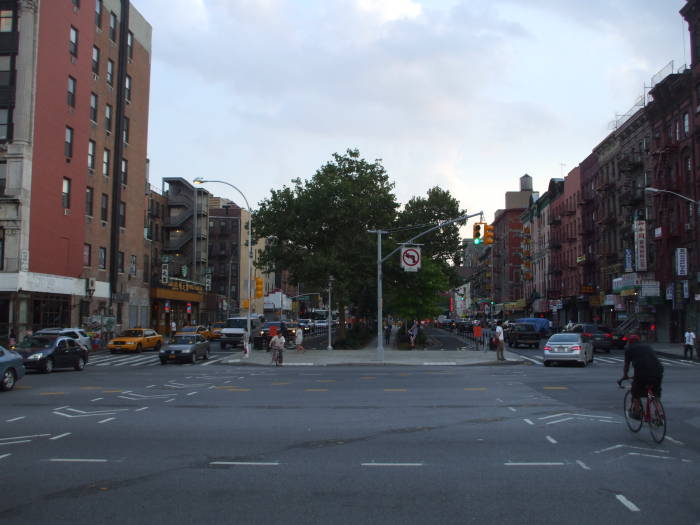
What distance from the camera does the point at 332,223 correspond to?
166 feet

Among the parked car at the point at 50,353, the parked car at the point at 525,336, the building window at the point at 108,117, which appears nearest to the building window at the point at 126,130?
the building window at the point at 108,117

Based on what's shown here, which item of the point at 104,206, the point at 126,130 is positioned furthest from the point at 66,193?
the point at 126,130

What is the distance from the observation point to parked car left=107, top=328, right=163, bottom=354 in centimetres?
4428

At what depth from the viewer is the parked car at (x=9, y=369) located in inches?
807

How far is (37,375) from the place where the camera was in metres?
27.5

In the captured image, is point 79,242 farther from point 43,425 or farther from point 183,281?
point 43,425

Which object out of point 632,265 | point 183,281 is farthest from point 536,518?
point 183,281

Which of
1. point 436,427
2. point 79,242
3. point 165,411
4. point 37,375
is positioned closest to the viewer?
point 436,427

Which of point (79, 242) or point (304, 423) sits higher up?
point (79, 242)

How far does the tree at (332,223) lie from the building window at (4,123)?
17.0 metres

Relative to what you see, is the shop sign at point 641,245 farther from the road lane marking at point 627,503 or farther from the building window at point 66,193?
the road lane marking at point 627,503

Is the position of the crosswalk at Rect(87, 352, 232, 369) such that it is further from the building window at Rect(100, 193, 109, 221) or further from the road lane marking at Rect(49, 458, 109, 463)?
the road lane marking at Rect(49, 458, 109, 463)

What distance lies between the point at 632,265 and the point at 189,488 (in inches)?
2170

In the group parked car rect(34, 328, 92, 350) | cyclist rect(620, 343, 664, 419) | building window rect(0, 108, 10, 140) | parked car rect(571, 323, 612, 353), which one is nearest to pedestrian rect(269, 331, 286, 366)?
parked car rect(34, 328, 92, 350)
